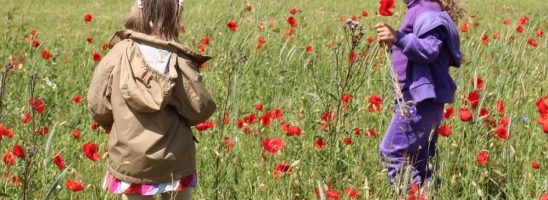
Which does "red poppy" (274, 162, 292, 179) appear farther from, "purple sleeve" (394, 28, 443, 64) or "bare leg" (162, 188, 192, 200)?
"purple sleeve" (394, 28, 443, 64)

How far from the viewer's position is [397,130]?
2.96m

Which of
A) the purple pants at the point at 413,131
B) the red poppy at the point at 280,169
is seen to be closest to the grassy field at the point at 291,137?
the red poppy at the point at 280,169

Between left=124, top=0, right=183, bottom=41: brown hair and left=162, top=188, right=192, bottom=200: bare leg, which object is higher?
left=124, top=0, right=183, bottom=41: brown hair

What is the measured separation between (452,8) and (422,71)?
387 millimetres

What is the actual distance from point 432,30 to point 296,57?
2.56 metres

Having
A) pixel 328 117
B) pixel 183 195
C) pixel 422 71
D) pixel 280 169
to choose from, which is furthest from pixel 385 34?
pixel 183 195

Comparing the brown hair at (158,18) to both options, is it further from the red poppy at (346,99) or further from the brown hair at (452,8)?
the brown hair at (452,8)

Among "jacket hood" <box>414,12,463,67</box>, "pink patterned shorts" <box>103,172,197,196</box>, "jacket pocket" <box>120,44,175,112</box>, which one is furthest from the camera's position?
"jacket hood" <box>414,12,463,67</box>

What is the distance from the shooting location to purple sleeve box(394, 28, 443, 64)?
2.71 meters

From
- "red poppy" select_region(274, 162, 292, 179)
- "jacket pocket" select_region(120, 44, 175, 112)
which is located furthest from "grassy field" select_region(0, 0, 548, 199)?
"jacket pocket" select_region(120, 44, 175, 112)

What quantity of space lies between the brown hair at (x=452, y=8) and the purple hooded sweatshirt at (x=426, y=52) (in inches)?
2.4

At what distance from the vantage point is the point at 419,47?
2.72 metres

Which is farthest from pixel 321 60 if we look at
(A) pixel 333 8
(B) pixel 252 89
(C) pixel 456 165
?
(A) pixel 333 8

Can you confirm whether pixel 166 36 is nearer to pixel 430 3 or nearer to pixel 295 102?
pixel 430 3
